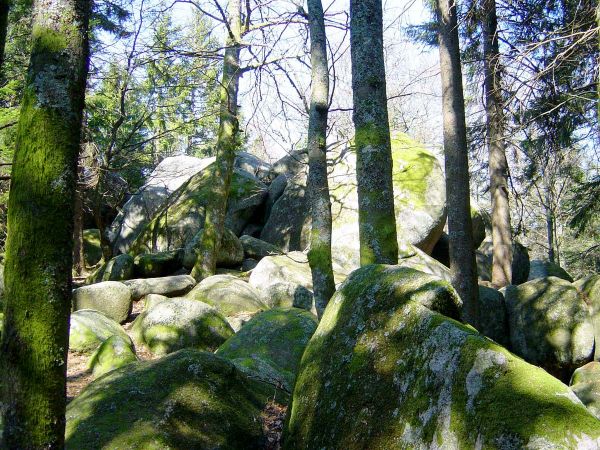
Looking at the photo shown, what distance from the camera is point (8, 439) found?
2.83 meters

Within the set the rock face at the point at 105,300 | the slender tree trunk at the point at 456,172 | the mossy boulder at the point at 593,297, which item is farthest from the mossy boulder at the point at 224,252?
the mossy boulder at the point at 593,297

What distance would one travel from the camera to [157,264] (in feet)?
48.3

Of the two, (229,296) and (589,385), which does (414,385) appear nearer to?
(589,385)

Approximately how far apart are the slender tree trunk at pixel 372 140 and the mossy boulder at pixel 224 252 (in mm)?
8791

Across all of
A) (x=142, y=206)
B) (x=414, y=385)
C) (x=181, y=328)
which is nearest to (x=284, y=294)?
(x=181, y=328)

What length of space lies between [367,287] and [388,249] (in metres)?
2.18

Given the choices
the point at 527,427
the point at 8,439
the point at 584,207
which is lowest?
the point at 8,439

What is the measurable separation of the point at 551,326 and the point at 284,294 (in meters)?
5.41

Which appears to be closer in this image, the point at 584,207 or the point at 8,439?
the point at 8,439

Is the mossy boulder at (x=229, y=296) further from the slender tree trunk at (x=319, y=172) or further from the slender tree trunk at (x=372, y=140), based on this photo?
the slender tree trunk at (x=372, y=140)

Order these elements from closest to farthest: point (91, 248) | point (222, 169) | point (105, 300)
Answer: point (105, 300), point (222, 169), point (91, 248)

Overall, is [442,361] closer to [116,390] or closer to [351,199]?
[116,390]

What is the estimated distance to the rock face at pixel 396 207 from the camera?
1466cm

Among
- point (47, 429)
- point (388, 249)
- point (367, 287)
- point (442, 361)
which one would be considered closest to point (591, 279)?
point (388, 249)
